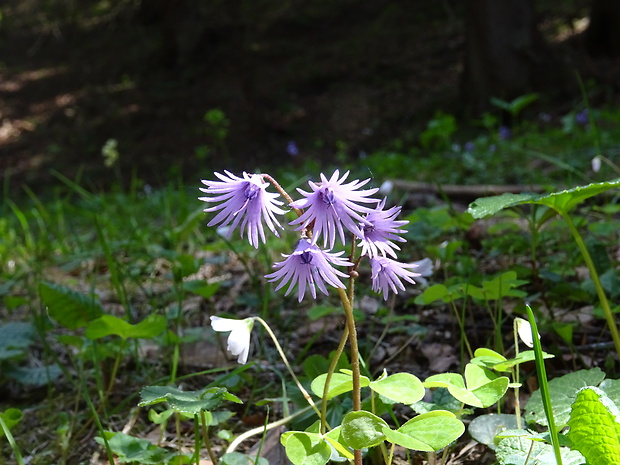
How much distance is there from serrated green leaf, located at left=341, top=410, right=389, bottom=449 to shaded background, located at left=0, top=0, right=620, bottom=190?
5950mm

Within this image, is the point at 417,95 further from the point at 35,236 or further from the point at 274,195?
the point at 274,195

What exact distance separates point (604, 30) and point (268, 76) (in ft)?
19.8

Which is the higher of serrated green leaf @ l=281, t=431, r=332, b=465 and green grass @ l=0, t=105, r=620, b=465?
serrated green leaf @ l=281, t=431, r=332, b=465

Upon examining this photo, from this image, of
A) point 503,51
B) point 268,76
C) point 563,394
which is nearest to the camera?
point 563,394

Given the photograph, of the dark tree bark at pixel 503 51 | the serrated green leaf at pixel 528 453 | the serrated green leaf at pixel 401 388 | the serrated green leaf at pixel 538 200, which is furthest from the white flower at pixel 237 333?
the dark tree bark at pixel 503 51

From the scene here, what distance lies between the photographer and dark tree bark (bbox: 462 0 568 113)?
24.3 feet

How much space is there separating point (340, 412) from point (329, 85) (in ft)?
35.2

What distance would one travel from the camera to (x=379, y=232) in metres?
1.00

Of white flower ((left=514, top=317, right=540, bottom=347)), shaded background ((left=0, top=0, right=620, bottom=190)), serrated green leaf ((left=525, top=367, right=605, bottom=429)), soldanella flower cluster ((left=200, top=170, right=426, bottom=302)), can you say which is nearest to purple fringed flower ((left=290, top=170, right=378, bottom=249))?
soldanella flower cluster ((left=200, top=170, right=426, bottom=302))

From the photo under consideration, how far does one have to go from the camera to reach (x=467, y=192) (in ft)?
11.2

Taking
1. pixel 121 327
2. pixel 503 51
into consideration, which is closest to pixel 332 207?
pixel 121 327

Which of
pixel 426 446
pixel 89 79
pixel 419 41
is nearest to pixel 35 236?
pixel 426 446

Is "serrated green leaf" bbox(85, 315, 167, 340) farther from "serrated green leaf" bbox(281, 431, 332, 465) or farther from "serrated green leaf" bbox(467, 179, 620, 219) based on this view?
"serrated green leaf" bbox(467, 179, 620, 219)

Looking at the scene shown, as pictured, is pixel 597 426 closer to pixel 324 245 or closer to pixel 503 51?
pixel 324 245
